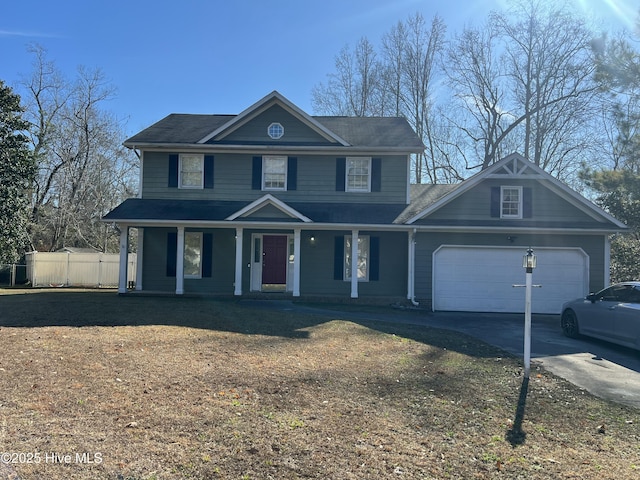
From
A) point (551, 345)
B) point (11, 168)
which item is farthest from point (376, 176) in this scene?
point (11, 168)

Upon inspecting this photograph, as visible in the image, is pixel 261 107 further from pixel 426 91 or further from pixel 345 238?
pixel 426 91

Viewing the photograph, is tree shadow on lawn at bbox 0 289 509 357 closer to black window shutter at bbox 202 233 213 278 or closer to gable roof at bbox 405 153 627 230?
black window shutter at bbox 202 233 213 278

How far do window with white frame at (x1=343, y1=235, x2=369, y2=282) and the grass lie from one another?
706 centimetres

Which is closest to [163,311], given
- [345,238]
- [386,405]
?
[345,238]

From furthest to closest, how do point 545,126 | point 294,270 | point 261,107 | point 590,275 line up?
point 545,126
point 261,107
point 294,270
point 590,275

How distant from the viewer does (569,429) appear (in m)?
4.54

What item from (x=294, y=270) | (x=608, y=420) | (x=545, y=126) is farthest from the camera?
(x=545, y=126)

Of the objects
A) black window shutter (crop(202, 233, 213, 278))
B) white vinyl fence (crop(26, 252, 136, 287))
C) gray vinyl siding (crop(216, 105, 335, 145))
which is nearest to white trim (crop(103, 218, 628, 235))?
black window shutter (crop(202, 233, 213, 278))

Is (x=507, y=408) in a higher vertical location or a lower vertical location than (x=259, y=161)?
lower

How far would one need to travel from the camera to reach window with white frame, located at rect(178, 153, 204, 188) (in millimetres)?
15883

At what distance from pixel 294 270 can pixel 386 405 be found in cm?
972

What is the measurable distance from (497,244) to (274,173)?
801cm

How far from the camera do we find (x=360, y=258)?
15578 mm

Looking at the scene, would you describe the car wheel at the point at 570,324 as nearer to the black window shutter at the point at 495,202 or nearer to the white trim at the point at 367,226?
the white trim at the point at 367,226
